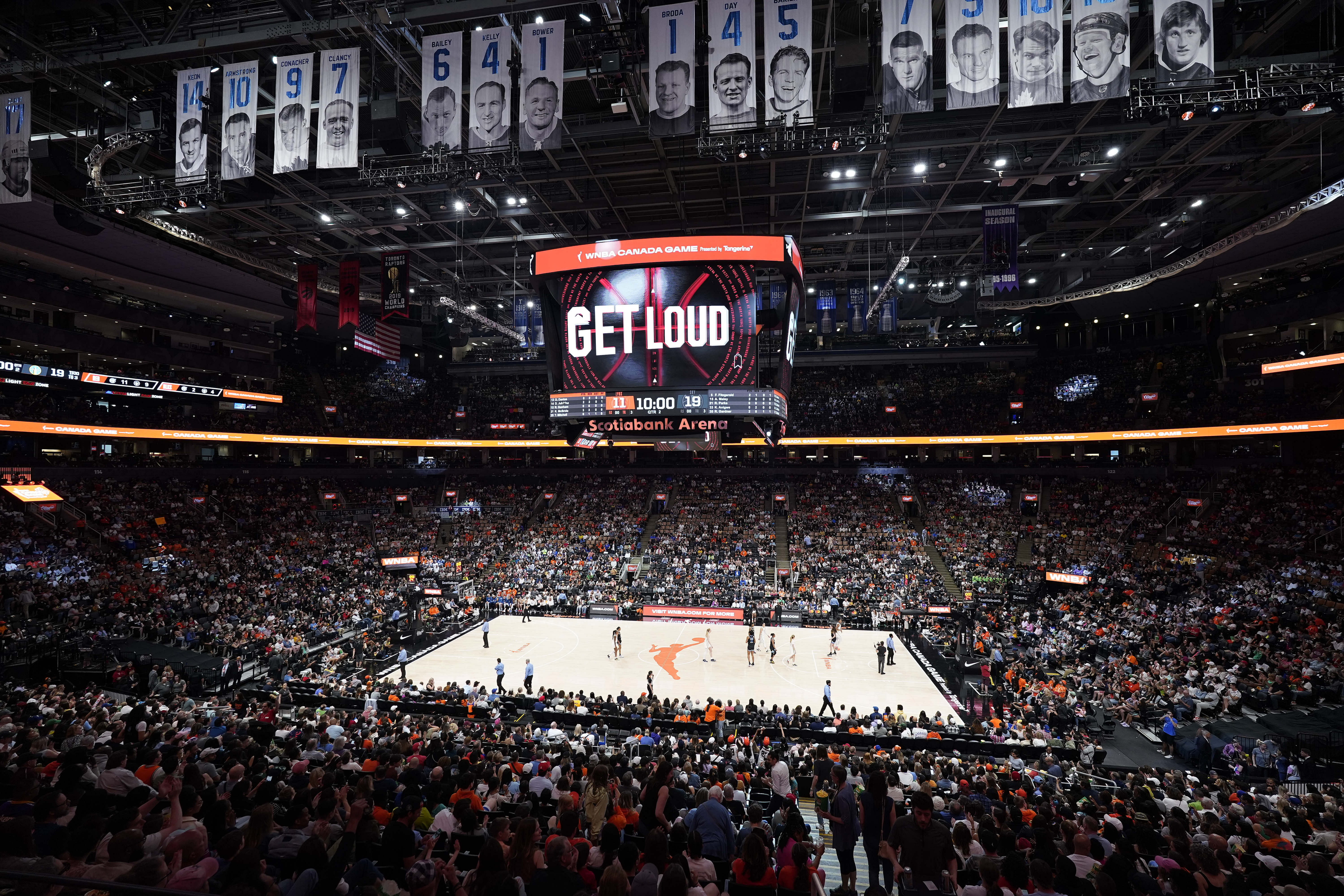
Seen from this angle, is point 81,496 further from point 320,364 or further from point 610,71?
point 610,71

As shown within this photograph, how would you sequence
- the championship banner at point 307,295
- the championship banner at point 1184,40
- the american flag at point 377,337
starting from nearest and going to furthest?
1. the championship banner at point 1184,40
2. the championship banner at point 307,295
3. the american flag at point 377,337

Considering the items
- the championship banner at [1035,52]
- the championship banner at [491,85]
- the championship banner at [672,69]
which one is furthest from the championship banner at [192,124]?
the championship banner at [1035,52]

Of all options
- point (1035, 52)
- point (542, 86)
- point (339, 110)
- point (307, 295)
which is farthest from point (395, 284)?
point (1035, 52)

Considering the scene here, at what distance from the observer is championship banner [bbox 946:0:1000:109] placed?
33.3 ft

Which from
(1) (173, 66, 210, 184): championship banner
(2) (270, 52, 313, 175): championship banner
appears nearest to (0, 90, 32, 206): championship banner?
(1) (173, 66, 210, 184): championship banner

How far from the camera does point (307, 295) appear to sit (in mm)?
19969

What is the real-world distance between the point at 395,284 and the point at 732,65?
14.4 metres

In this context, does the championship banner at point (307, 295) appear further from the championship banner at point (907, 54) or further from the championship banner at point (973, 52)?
the championship banner at point (973, 52)

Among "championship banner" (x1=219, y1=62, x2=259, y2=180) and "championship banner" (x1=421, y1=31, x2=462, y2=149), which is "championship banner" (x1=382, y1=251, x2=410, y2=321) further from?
"championship banner" (x1=421, y1=31, x2=462, y2=149)

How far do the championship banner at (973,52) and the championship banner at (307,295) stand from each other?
1894 cm

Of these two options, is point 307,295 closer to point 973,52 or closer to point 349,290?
point 349,290

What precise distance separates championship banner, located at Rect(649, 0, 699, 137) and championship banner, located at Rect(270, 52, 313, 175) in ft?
22.3

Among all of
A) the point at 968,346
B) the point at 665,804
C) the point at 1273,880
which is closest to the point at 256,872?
the point at 665,804

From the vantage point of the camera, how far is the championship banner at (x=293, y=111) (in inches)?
464
